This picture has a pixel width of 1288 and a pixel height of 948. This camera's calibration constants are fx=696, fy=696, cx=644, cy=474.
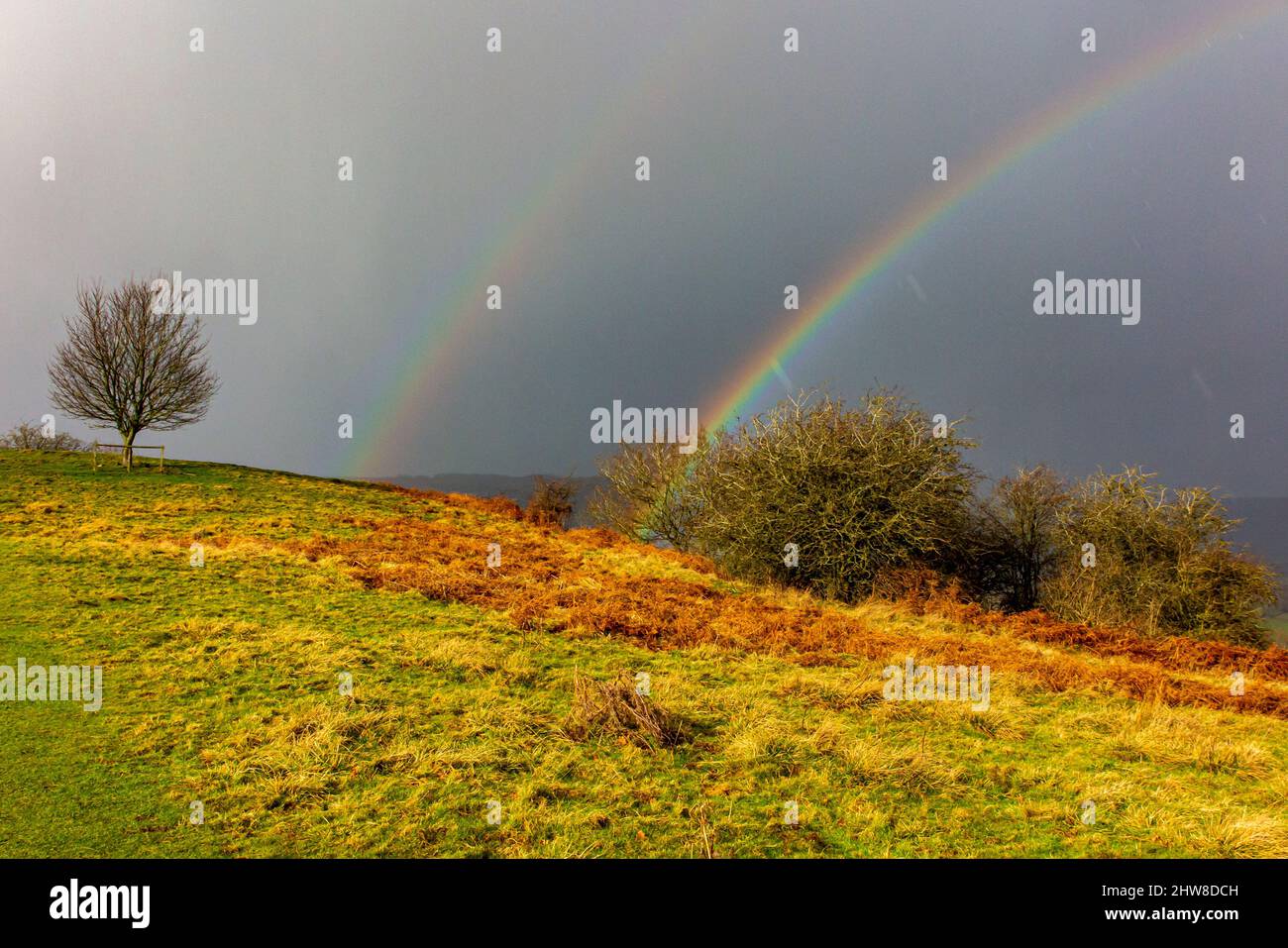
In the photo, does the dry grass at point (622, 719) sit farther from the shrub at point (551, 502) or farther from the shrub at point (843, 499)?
the shrub at point (551, 502)

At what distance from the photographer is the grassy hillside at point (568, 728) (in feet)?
18.8

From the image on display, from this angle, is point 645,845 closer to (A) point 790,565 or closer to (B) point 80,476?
(A) point 790,565

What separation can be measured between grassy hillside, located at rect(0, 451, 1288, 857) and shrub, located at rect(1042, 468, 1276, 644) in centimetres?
611

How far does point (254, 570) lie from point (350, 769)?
11.2 metres

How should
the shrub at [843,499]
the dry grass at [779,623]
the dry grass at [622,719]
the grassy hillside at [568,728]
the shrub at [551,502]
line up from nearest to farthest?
the grassy hillside at [568,728] < the dry grass at [622,719] < the dry grass at [779,623] < the shrub at [843,499] < the shrub at [551,502]

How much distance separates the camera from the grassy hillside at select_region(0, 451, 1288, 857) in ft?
18.8

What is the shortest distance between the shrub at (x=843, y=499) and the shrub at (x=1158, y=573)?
5202 millimetres

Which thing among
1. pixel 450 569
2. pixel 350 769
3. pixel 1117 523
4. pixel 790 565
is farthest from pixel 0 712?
pixel 1117 523

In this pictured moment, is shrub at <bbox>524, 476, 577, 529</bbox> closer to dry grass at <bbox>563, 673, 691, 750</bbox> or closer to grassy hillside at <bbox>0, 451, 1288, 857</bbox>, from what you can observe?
grassy hillside at <bbox>0, 451, 1288, 857</bbox>

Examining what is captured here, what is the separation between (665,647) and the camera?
12328 mm

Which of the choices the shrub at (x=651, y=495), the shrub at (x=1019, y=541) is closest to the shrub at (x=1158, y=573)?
the shrub at (x=1019, y=541)

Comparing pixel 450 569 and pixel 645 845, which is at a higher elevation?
pixel 450 569
